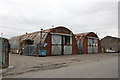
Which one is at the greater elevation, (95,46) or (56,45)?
(56,45)

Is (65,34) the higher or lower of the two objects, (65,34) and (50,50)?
the higher

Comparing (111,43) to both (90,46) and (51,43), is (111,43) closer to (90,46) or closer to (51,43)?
(90,46)

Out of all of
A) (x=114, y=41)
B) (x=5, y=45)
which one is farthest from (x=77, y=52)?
(x=114, y=41)

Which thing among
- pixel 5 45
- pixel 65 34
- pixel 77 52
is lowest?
pixel 77 52

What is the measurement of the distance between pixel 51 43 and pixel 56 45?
148 cm

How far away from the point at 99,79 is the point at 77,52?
28.1m

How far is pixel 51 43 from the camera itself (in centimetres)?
2616

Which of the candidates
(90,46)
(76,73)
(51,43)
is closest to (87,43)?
(90,46)

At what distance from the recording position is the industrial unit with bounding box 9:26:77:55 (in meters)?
24.1

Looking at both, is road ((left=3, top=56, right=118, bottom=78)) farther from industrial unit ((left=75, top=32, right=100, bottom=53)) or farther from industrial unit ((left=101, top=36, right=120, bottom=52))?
industrial unit ((left=101, top=36, right=120, bottom=52))

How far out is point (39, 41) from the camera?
1001 inches

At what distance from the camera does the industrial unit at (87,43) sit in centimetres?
3563

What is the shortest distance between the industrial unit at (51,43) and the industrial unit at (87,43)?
15.1 ft

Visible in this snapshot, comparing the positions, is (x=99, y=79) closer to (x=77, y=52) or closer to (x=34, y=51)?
(x=34, y=51)
